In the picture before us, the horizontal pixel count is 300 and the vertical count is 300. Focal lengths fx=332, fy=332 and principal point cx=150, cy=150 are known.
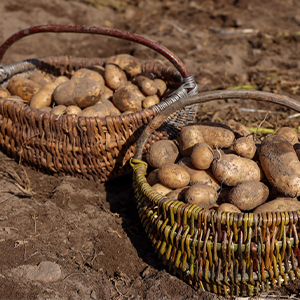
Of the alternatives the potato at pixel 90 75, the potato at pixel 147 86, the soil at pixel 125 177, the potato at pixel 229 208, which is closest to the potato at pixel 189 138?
the soil at pixel 125 177

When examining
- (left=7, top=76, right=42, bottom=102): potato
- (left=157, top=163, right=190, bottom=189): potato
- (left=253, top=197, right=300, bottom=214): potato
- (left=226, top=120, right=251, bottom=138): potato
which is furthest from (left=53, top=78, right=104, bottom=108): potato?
(left=253, top=197, right=300, bottom=214): potato

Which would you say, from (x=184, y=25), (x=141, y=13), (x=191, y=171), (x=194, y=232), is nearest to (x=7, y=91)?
(x=191, y=171)

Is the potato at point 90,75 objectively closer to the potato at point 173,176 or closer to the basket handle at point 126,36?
the basket handle at point 126,36

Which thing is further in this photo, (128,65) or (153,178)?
(128,65)

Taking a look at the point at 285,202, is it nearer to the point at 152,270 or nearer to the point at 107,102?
the point at 152,270

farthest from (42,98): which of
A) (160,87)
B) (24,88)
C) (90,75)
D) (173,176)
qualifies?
(173,176)

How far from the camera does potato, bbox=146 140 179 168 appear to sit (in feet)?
7.47

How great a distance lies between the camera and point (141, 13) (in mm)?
7082

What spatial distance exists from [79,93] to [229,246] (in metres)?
1.77

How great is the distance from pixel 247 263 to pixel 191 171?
2.30 ft

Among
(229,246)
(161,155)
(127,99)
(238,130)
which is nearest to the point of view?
(229,246)

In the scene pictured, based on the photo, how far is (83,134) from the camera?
253 centimetres

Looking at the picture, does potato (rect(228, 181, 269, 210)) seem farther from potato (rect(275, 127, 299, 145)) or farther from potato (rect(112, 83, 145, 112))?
potato (rect(112, 83, 145, 112))

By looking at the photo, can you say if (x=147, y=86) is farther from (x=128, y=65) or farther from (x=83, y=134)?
(x=83, y=134)
